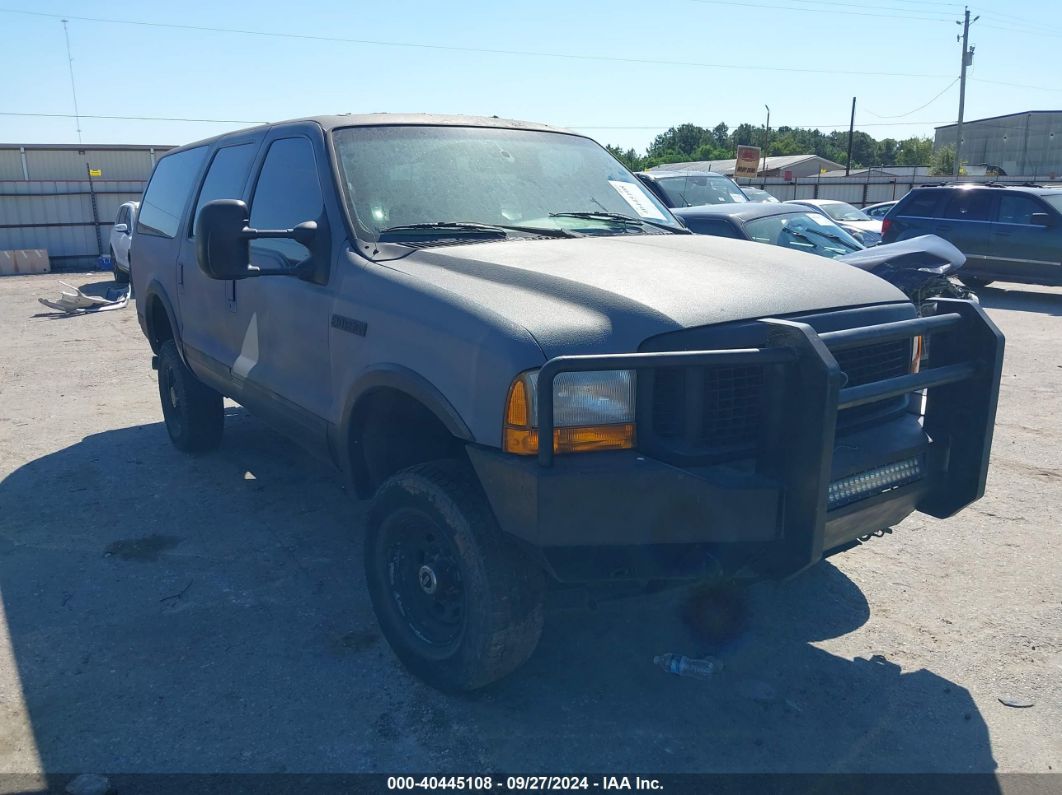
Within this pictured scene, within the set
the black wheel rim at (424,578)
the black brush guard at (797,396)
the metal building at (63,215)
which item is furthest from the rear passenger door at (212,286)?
the metal building at (63,215)

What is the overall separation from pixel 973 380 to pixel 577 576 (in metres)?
1.62

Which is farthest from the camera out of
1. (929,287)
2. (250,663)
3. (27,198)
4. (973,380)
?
(27,198)

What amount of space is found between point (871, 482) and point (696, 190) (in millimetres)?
11678

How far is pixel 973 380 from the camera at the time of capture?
10.8 ft

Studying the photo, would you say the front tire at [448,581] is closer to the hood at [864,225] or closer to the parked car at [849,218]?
the parked car at [849,218]

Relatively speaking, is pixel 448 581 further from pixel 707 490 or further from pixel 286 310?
pixel 286 310

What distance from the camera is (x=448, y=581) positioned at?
328 centimetres

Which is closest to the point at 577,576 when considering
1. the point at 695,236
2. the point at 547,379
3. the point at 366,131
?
the point at 547,379

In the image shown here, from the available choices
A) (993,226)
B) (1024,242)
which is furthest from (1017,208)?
(1024,242)

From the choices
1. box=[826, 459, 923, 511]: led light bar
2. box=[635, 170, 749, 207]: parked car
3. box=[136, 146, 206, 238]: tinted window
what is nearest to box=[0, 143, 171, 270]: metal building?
box=[635, 170, 749, 207]: parked car

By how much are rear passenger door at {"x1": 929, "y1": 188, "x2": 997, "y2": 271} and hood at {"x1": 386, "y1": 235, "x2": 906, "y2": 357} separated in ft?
39.9

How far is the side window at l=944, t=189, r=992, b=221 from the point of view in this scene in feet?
47.5

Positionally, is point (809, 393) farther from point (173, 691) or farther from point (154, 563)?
point (154, 563)

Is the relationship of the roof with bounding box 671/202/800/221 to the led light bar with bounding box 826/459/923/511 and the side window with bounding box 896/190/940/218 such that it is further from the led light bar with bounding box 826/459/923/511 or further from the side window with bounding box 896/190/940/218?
the led light bar with bounding box 826/459/923/511
